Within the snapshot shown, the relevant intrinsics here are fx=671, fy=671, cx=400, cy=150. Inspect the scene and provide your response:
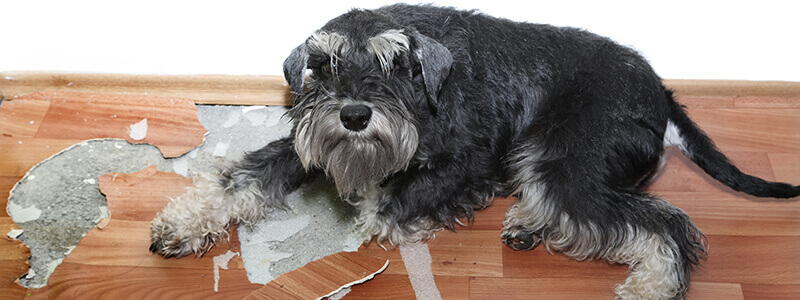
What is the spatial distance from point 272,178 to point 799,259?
230cm

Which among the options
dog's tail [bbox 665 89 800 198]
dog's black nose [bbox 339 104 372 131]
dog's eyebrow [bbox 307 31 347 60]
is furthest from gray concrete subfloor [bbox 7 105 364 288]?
dog's tail [bbox 665 89 800 198]

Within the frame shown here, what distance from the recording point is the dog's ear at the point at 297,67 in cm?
250

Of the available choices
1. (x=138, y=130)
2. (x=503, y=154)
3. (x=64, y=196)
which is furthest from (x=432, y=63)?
(x=64, y=196)

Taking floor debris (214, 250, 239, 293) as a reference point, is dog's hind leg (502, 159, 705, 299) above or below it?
above

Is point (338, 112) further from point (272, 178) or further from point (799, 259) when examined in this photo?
point (799, 259)

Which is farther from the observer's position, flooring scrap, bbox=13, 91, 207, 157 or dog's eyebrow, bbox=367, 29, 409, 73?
flooring scrap, bbox=13, 91, 207, 157

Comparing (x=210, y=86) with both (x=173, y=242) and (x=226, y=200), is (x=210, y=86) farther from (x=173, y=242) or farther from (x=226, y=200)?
(x=173, y=242)

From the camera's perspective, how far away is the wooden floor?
2.76m

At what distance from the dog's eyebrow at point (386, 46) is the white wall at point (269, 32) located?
107 centimetres

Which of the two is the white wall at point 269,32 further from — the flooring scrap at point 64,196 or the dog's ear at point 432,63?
the dog's ear at point 432,63

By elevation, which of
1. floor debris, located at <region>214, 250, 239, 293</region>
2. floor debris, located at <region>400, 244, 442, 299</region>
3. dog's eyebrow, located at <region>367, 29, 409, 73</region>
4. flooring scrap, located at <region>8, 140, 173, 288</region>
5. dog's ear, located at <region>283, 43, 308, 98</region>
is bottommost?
floor debris, located at <region>400, 244, 442, 299</region>

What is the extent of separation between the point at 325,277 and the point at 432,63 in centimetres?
101

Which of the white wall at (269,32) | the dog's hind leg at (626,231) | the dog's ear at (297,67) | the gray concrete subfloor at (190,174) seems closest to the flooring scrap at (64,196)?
the gray concrete subfloor at (190,174)

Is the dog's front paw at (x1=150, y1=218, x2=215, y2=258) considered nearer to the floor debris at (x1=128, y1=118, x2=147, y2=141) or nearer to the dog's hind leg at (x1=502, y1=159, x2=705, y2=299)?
the floor debris at (x1=128, y1=118, x2=147, y2=141)
